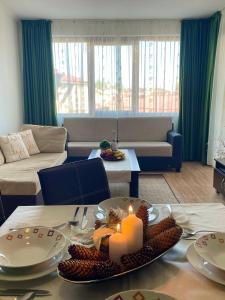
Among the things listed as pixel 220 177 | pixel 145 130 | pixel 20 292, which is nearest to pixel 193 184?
pixel 220 177

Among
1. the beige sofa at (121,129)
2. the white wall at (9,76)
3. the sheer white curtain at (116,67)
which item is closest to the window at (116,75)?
the sheer white curtain at (116,67)

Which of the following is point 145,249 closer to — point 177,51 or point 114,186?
point 114,186

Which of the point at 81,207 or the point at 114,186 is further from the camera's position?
the point at 114,186

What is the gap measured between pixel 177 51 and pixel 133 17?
3.21 feet

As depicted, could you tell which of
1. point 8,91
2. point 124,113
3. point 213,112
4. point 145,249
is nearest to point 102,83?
point 124,113

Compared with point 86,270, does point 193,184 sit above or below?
below

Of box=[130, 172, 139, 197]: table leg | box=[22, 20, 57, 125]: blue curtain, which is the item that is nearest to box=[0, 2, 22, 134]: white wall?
box=[22, 20, 57, 125]: blue curtain

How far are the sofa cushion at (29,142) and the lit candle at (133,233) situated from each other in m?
3.28

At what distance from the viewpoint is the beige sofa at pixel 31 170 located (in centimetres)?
261

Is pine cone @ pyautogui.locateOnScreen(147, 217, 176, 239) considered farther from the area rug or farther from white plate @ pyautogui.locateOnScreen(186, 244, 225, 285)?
the area rug

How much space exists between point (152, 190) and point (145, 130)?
157 centimetres

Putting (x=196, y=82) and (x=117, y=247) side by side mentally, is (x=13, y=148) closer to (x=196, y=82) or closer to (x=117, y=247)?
(x=117, y=247)

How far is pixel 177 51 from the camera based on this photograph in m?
4.98

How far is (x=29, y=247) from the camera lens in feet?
3.07
